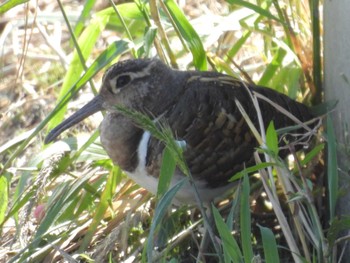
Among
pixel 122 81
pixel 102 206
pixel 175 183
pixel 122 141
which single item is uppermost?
pixel 122 81

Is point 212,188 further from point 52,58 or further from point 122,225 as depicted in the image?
point 52,58

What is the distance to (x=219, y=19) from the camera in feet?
11.9

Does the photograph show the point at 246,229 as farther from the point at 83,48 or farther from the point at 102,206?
the point at 83,48

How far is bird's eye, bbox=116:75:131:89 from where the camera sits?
3.19 metres

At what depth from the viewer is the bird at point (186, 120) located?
10.0 ft

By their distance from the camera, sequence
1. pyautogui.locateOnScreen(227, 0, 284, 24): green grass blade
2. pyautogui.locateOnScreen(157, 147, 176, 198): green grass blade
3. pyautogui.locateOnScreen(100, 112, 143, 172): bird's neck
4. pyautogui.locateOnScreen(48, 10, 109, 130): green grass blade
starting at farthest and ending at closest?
pyautogui.locateOnScreen(48, 10, 109, 130): green grass blade, pyautogui.locateOnScreen(227, 0, 284, 24): green grass blade, pyautogui.locateOnScreen(100, 112, 143, 172): bird's neck, pyautogui.locateOnScreen(157, 147, 176, 198): green grass blade

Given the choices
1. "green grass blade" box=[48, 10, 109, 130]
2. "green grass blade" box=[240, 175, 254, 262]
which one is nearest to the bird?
"green grass blade" box=[48, 10, 109, 130]

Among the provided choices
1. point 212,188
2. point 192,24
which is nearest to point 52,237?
point 212,188

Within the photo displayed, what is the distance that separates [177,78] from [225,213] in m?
0.50

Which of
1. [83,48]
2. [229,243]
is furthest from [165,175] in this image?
[83,48]

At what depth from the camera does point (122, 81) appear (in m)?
3.20

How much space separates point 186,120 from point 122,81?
271 millimetres

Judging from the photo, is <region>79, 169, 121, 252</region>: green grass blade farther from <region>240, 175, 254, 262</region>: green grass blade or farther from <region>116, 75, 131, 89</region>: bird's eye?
<region>240, 175, 254, 262</region>: green grass blade

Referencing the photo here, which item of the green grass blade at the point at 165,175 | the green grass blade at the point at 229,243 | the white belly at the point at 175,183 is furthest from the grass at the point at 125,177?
the green grass blade at the point at 229,243
